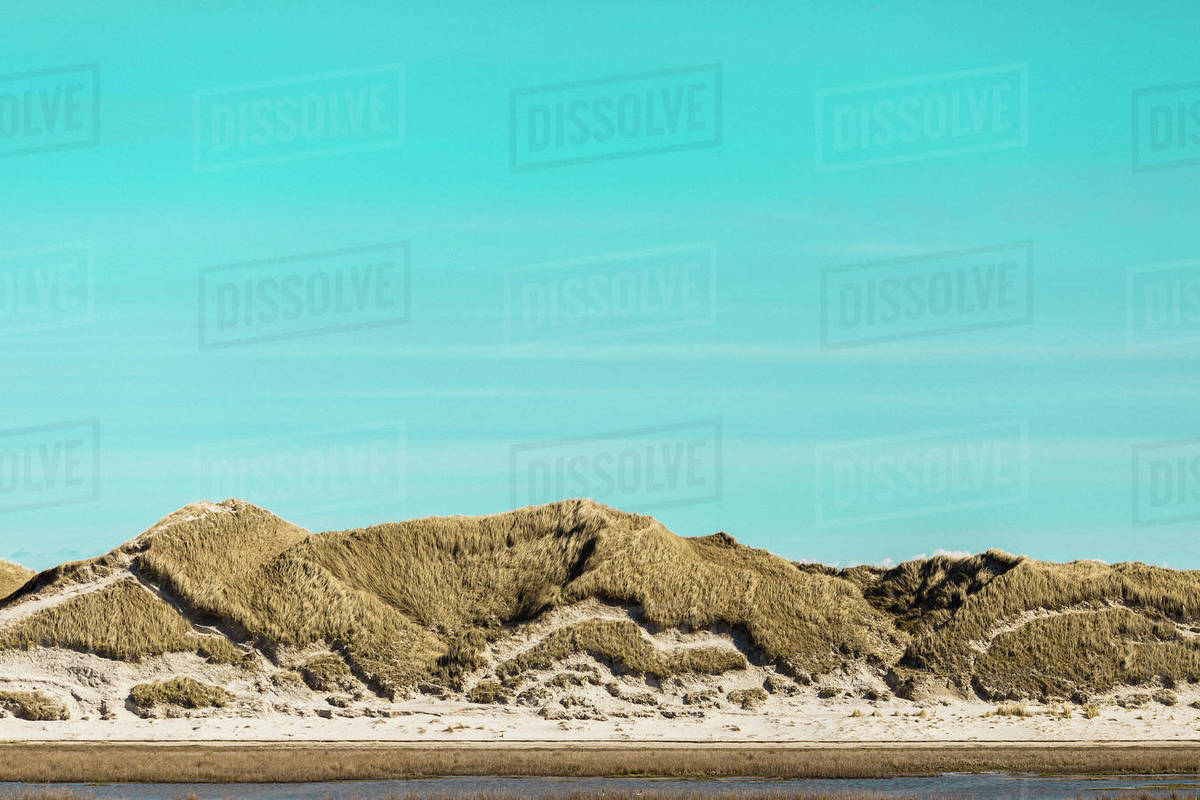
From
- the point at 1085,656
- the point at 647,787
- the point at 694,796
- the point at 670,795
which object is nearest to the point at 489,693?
the point at 647,787

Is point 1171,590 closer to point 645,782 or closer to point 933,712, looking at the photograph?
point 933,712

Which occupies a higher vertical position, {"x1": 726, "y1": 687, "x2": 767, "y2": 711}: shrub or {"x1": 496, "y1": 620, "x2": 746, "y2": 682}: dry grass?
{"x1": 496, "y1": 620, "x2": 746, "y2": 682}: dry grass

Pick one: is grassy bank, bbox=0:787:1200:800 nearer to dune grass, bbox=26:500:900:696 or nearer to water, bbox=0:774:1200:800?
water, bbox=0:774:1200:800

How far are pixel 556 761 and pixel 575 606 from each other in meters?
16.0

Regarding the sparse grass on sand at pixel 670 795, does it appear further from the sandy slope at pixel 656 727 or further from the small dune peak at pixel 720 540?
the small dune peak at pixel 720 540

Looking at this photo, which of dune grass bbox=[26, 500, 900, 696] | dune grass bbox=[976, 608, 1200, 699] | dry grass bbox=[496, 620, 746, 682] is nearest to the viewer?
dune grass bbox=[976, 608, 1200, 699]

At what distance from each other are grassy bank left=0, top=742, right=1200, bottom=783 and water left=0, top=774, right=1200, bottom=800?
104 centimetres

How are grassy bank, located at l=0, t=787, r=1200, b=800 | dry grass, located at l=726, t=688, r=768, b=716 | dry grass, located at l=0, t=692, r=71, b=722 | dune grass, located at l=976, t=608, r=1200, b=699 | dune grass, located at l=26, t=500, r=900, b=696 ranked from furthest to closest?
dune grass, located at l=26, t=500, r=900, b=696 → dune grass, located at l=976, t=608, r=1200, b=699 → dry grass, located at l=726, t=688, r=768, b=716 → dry grass, located at l=0, t=692, r=71, b=722 → grassy bank, located at l=0, t=787, r=1200, b=800

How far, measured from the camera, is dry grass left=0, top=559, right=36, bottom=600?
7231 cm

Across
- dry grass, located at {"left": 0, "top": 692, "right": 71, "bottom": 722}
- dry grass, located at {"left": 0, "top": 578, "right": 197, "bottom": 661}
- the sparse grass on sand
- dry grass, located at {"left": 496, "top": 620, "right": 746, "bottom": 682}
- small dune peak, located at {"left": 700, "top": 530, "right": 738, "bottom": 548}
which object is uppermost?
small dune peak, located at {"left": 700, "top": 530, "right": 738, "bottom": 548}

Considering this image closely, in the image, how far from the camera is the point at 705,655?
54.2 m

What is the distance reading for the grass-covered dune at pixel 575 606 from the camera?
53625mm

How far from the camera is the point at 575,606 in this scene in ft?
182

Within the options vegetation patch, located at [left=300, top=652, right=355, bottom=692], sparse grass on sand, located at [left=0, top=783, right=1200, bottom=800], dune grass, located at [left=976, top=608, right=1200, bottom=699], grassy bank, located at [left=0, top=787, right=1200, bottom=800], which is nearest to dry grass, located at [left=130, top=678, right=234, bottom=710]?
vegetation patch, located at [left=300, top=652, right=355, bottom=692]
